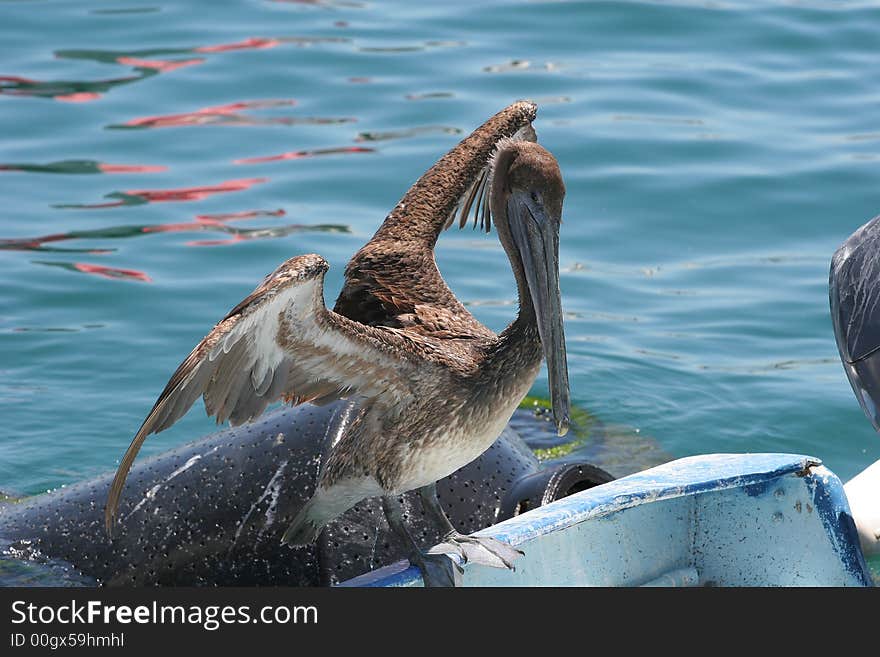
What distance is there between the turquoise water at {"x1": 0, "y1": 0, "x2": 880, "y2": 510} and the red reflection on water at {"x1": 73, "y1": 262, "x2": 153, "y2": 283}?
17 mm

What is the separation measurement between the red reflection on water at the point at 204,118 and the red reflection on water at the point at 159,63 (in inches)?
28.8

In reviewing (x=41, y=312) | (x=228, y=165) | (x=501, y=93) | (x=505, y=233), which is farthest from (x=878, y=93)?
(x=505, y=233)

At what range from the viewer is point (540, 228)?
12.3 feet

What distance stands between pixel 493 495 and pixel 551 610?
139 cm

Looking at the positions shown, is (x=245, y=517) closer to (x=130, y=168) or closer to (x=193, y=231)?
(x=193, y=231)

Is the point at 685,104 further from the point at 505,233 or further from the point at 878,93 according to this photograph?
the point at 505,233

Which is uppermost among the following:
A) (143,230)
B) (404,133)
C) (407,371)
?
(407,371)

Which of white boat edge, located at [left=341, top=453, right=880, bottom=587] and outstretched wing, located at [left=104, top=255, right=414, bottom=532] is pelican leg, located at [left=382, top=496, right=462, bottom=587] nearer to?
white boat edge, located at [left=341, top=453, right=880, bottom=587]

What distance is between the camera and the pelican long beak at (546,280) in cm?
373

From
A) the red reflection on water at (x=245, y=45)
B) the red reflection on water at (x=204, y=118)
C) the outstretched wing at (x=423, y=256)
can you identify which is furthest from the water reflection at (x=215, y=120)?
the outstretched wing at (x=423, y=256)

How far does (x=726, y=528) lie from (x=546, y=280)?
2.81ft

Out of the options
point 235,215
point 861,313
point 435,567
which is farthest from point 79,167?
point 861,313

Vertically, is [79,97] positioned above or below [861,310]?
below

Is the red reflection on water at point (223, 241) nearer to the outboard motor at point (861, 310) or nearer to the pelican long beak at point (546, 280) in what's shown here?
the pelican long beak at point (546, 280)
